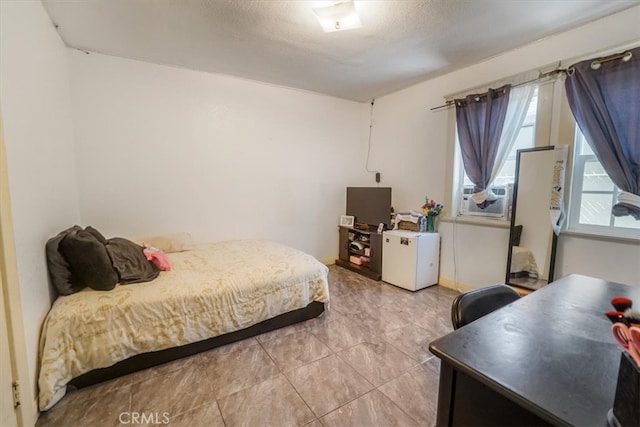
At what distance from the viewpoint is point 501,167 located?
2850 millimetres

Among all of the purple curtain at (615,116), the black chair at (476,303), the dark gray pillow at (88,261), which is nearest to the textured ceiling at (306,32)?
the purple curtain at (615,116)

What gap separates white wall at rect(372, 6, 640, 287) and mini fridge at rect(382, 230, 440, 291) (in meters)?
0.18

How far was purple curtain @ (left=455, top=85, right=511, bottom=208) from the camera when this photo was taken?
9.18 ft

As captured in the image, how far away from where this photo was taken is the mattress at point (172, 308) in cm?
164

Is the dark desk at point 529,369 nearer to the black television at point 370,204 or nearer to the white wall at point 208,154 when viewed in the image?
the black television at point 370,204

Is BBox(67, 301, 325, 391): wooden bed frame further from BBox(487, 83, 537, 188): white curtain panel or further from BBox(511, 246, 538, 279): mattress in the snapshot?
BBox(487, 83, 537, 188): white curtain panel

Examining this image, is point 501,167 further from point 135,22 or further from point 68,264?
point 68,264

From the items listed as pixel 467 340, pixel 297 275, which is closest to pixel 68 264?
pixel 297 275

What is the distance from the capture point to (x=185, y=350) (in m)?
2.05

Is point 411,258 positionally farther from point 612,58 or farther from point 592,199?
point 612,58

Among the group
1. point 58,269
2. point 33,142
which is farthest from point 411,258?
point 33,142

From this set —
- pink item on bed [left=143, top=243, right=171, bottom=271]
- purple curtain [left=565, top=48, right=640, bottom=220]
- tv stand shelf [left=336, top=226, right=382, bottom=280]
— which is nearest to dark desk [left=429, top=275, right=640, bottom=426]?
purple curtain [left=565, top=48, right=640, bottom=220]

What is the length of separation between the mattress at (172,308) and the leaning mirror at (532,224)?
1928mm

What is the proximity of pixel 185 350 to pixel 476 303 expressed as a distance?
1.98 metres
